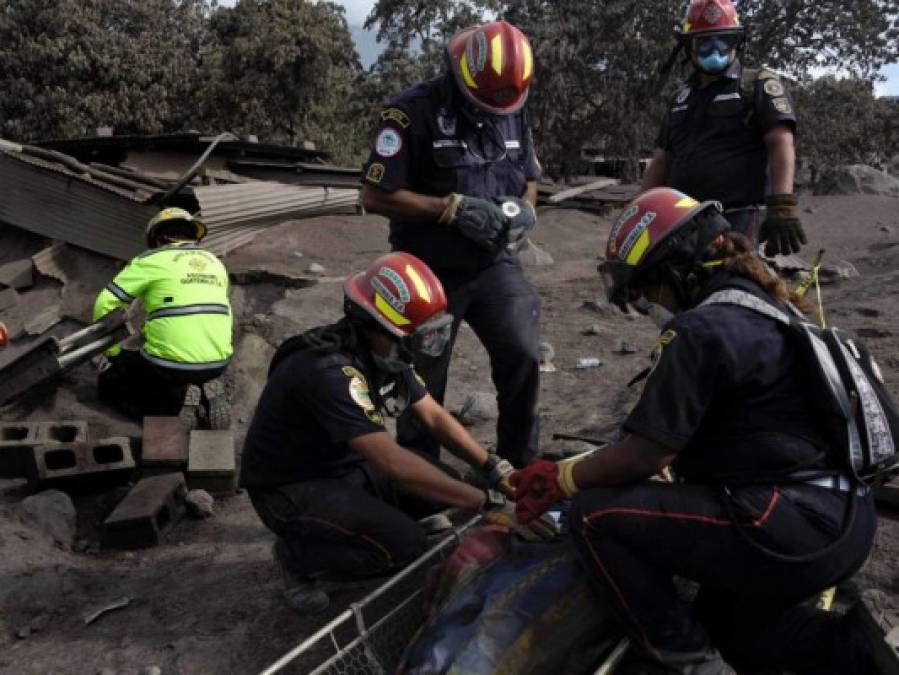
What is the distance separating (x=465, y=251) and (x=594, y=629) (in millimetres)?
1825

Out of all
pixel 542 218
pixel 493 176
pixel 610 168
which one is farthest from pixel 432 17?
pixel 493 176

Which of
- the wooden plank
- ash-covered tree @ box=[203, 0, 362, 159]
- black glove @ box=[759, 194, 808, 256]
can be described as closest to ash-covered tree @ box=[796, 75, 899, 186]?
the wooden plank

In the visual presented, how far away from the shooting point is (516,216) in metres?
3.85

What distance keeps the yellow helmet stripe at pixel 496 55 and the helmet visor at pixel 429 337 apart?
113 centimetres

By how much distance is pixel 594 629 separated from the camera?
2.59 m

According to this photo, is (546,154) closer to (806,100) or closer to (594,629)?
(806,100)

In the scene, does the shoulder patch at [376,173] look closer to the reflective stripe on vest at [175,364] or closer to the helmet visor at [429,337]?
the helmet visor at [429,337]

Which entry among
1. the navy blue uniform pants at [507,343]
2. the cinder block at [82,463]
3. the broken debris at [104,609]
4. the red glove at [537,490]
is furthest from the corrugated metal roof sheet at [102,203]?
the red glove at [537,490]

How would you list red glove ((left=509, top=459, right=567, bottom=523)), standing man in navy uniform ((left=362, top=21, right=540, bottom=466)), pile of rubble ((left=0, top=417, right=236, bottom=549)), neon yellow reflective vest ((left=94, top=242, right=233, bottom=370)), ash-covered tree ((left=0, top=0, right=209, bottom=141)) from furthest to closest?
ash-covered tree ((left=0, top=0, right=209, bottom=141)), neon yellow reflective vest ((left=94, top=242, right=233, bottom=370)), pile of rubble ((left=0, top=417, right=236, bottom=549)), standing man in navy uniform ((left=362, top=21, right=540, bottom=466)), red glove ((left=509, top=459, right=567, bottom=523))

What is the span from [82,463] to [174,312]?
1.11 metres

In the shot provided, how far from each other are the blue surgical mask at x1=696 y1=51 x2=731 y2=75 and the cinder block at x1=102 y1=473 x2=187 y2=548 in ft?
11.3

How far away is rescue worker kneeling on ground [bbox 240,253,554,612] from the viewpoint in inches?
119

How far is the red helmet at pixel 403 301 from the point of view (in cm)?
308

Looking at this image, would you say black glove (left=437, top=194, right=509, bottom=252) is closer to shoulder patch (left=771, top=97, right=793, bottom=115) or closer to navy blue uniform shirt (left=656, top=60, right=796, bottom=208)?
navy blue uniform shirt (left=656, top=60, right=796, bottom=208)
